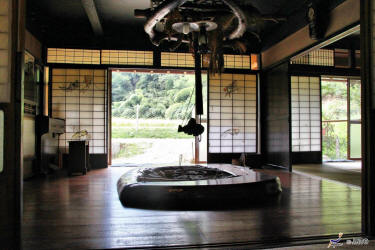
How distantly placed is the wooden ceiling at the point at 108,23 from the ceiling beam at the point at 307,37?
0.14 m

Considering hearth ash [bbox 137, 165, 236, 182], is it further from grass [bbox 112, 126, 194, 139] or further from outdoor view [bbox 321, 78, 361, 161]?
grass [bbox 112, 126, 194, 139]

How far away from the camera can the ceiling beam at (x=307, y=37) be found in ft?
12.3

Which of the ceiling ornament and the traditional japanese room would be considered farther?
the ceiling ornament

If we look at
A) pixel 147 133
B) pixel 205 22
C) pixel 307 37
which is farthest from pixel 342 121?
pixel 147 133

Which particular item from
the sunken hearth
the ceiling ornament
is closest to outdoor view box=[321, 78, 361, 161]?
the sunken hearth

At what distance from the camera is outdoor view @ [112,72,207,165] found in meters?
11.4

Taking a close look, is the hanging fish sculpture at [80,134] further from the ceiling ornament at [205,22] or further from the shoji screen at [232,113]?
the ceiling ornament at [205,22]

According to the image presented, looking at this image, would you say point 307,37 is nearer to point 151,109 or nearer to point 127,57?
point 127,57

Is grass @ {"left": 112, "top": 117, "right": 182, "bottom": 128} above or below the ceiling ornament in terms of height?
below

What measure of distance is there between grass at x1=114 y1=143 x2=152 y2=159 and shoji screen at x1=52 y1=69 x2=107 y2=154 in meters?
3.84

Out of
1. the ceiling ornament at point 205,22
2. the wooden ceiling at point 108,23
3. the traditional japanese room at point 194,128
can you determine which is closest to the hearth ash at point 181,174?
the traditional japanese room at point 194,128

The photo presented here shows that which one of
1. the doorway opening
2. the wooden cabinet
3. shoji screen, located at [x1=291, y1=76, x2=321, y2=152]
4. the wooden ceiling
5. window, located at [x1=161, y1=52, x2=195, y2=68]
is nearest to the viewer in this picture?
the wooden ceiling

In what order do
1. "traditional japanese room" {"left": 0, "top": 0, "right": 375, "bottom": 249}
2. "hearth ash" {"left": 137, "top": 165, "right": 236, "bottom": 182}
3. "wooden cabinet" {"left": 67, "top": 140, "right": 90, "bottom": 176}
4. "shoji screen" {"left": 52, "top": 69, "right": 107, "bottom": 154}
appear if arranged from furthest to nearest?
"shoji screen" {"left": 52, "top": 69, "right": 107, "bottom": 154}, "wooden cabinet" {"left": 67, "top": 140, "right": 90, "bottom": 176}, "hearth ash" {"left": 137, "top": 165, "right": 236, "bottom": 182}, "traditional japanese room" {"left": 0, "top": 0, "right": 375, "bottom": 249}

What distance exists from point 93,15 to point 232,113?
3.61 metres
